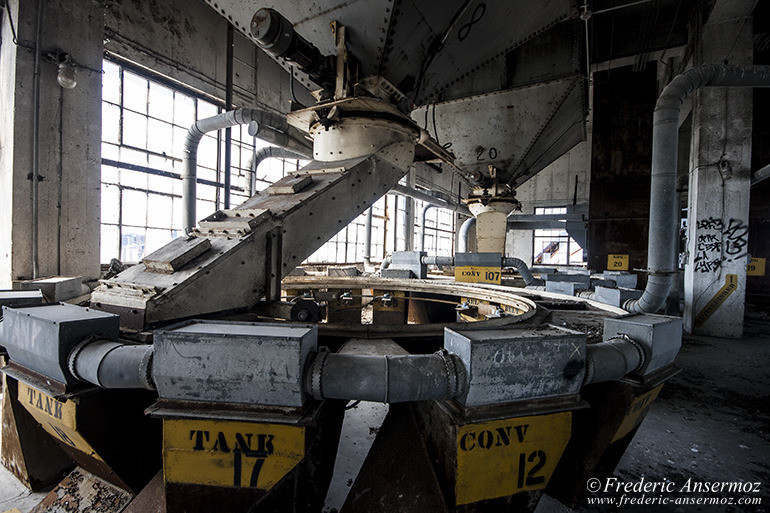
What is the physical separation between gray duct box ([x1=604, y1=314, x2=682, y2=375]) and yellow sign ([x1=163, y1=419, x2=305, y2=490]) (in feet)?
5.23

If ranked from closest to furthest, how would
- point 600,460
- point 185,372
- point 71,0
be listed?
point 185,372 < point 600,460 < point 71,0

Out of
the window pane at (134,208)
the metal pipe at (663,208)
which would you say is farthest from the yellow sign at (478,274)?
the window pane at (134,208)

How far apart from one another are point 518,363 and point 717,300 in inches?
279

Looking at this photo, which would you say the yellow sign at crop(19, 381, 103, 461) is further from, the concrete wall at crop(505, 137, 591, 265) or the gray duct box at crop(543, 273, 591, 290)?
the concrete wall at crop(505, 137, 591, 265)

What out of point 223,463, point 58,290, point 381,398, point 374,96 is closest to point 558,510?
point 381,398

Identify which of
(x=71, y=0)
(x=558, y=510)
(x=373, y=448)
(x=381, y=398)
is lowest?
(x=558, y=510)

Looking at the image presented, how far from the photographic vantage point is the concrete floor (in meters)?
2.04

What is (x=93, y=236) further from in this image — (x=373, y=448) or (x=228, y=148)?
(x=373, y=448)

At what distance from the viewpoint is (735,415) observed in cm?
312

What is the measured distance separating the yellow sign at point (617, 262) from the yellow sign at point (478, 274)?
3319mm

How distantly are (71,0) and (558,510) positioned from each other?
7.63m

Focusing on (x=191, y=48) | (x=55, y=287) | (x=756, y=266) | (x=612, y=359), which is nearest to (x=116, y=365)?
(x=612, y=359)

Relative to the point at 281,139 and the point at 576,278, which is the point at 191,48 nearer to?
the point at 281,139

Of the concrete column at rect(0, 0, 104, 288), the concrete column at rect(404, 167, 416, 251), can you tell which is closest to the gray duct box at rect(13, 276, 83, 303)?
the concrete column at rect(0, 0, 104, 288)
